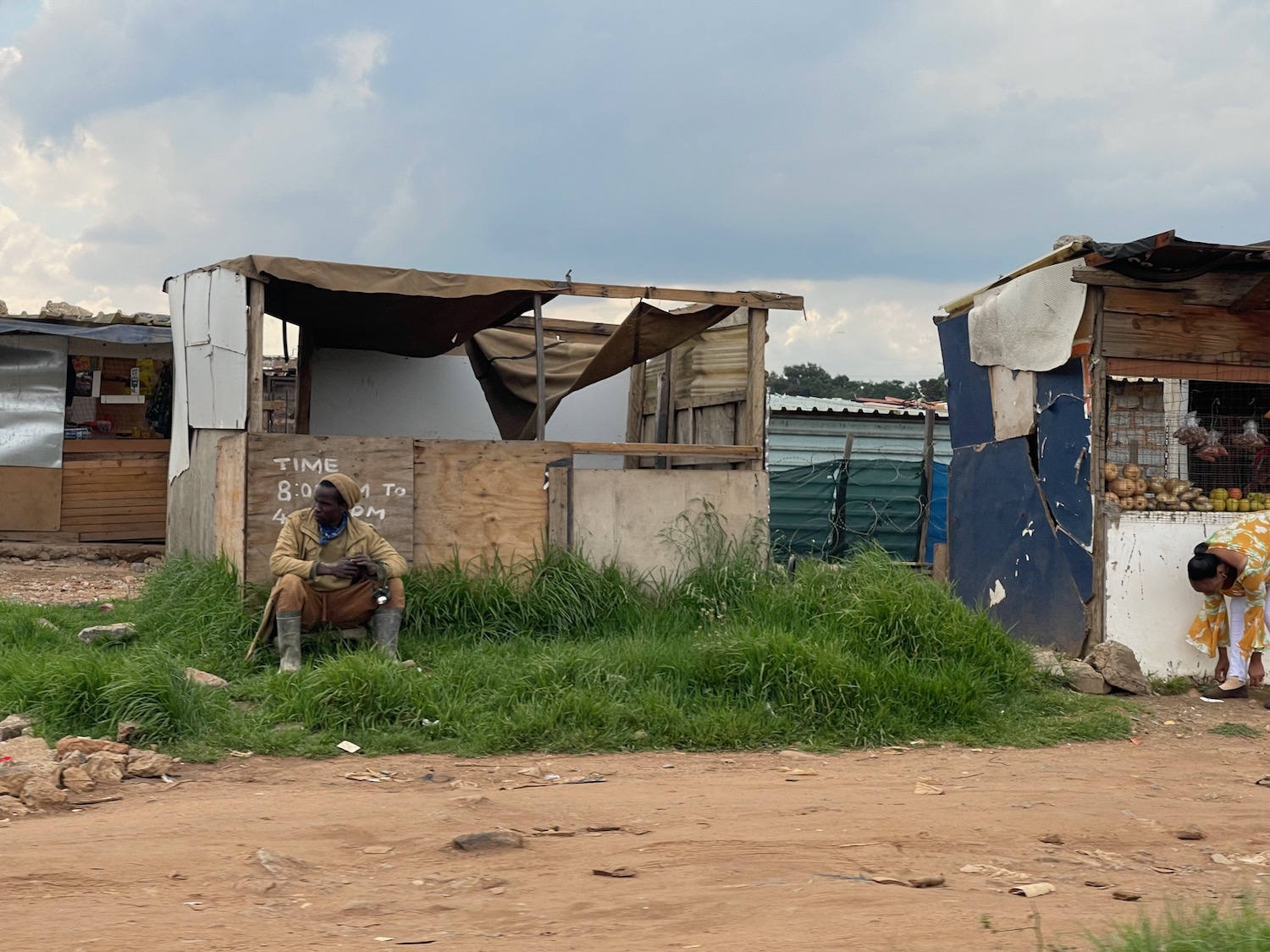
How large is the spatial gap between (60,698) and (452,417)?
6154 mm

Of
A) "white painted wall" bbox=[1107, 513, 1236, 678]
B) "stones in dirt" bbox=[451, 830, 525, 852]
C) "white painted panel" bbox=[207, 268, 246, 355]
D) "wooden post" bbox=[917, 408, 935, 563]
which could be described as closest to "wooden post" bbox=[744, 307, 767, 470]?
"white painted wall" bbox=[1107, 513, 1236, 678]

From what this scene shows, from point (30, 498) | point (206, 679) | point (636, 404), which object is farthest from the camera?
point (30, 498)

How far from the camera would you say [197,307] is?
9102 mm

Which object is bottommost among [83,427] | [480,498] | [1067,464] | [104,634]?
[104,634]

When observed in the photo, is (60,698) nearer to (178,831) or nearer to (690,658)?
(178,831)

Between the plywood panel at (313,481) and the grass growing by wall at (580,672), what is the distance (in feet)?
1.12

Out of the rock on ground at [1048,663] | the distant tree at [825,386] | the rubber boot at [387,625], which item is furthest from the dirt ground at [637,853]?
the distant tree at [825,386]

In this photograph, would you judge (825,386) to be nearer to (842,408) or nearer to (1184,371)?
(842,408)

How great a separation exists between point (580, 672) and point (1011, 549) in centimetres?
414

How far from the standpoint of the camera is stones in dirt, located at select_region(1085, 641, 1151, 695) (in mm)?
8047

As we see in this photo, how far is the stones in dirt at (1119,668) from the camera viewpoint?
805cm

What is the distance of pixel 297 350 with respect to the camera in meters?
11.4

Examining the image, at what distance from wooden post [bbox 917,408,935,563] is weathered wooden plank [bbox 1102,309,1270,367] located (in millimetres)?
6435

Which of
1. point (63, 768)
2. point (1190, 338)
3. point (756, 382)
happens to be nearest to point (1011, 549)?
point (1190, 338)
